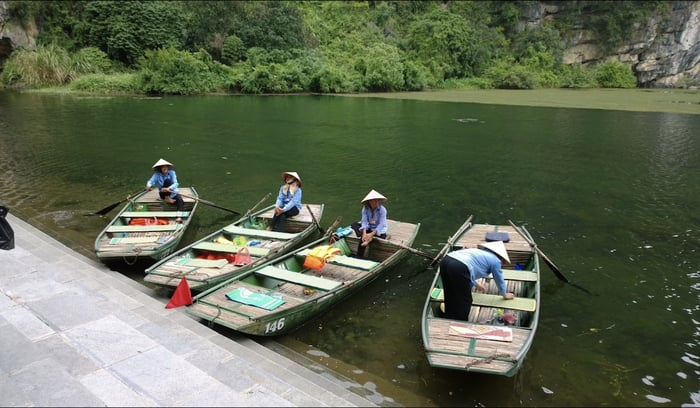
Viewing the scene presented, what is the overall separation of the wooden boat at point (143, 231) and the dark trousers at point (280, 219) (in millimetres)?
1864

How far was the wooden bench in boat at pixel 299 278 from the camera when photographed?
777cm

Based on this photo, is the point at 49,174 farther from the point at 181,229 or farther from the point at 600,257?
the point at 600,257

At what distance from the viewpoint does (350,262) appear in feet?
29.1

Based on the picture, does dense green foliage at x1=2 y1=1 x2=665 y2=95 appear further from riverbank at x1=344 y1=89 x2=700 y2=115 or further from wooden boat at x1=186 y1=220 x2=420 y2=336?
wooden boat at x1=186 y1=220 x2=420 y2=336

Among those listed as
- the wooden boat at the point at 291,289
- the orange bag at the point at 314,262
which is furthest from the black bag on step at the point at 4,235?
the orange bag at the point at 314,262

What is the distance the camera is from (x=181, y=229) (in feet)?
32.4

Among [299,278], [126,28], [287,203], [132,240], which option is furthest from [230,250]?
[126,28]

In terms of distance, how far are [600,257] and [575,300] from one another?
224 cm

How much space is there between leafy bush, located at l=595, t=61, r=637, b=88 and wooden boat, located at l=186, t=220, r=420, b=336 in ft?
191

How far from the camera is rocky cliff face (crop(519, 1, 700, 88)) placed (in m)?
56.6

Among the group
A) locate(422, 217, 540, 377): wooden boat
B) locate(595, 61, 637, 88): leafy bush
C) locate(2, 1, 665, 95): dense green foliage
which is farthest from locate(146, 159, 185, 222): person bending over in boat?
locate(595, 61, 637, 88): leafy bush

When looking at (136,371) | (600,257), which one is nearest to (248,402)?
(136,371)

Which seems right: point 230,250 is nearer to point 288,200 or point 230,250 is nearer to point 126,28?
point 288,200

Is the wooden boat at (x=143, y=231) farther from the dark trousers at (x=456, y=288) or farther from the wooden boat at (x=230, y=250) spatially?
the dark trousers at (x=456, y=288)
